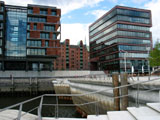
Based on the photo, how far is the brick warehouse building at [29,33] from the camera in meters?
46.4

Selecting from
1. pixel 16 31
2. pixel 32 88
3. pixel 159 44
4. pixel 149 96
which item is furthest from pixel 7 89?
pixel 159 44

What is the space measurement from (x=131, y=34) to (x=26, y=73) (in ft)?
149

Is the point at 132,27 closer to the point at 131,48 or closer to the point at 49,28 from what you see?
the point at 131,48

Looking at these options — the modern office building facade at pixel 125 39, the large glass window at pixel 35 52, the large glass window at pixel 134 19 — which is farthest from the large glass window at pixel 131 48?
the large glass window at pixel 35 52

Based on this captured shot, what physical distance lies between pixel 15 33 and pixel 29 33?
567 centimetres

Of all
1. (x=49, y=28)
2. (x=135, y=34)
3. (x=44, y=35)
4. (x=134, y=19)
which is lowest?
(x=44, y=35)

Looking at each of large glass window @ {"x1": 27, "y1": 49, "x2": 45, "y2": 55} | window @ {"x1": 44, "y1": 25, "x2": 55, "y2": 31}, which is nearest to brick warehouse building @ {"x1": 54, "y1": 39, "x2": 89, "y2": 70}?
large glass window @ {"x1": 27, "y1": 49, "x2": 45, "y2": 55}

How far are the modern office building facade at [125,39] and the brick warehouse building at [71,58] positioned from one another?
151ft

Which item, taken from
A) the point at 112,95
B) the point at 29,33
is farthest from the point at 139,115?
the point at 29,33

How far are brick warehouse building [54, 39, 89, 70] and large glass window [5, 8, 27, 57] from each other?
6295cm

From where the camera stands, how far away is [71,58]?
119312 mm

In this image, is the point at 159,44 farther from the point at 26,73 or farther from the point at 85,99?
the point at 26,73

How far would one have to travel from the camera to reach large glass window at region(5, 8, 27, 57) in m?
48.4

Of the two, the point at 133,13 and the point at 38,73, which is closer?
the point at 38,73
